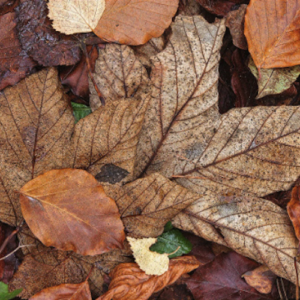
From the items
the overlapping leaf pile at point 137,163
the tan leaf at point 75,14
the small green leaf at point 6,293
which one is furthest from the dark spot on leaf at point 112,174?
the tan leaf at point 75,14

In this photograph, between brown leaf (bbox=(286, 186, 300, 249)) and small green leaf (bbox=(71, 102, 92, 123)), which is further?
small green leaf (bbox=(71, 102, 92, 123))

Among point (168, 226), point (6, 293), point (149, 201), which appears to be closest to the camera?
point (6, 293)

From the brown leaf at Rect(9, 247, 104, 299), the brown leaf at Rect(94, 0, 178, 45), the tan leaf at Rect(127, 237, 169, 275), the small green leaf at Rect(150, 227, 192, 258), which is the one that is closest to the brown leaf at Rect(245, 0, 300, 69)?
the brown leaf at Rect(94, 0, 178, 45)

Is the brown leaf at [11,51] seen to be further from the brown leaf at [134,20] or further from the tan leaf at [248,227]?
the tan leaf at [248,227]

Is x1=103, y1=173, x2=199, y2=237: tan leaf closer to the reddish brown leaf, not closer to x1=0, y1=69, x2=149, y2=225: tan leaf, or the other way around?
x1=0, y1=69, x2=149, y2=225: tan leaf

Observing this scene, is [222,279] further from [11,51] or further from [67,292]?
[11,51]

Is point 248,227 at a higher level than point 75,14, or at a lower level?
lower

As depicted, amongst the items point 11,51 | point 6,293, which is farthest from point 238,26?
point 6,293
